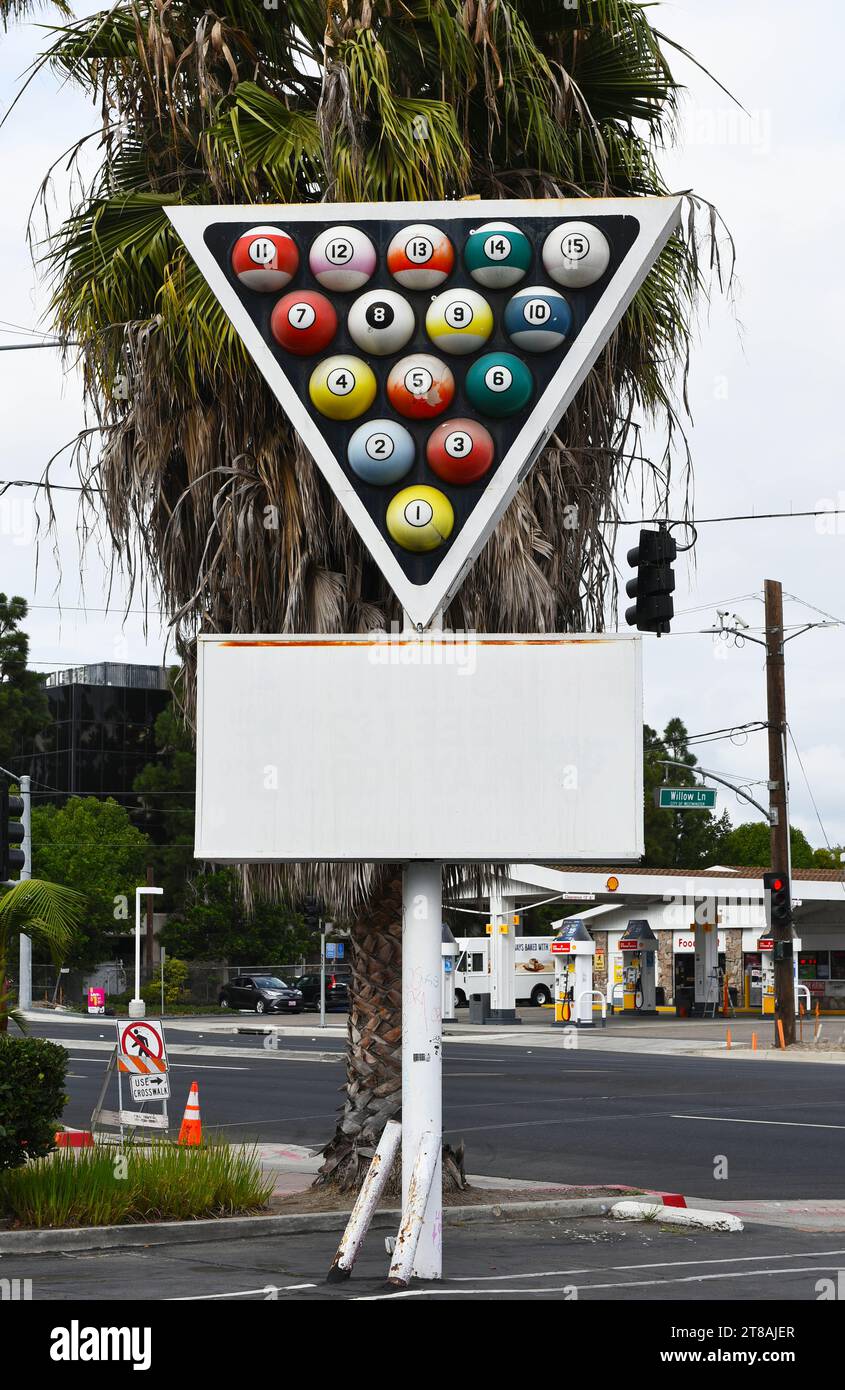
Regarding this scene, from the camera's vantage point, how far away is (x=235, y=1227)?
37.6ft

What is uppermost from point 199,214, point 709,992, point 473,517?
point 199,214

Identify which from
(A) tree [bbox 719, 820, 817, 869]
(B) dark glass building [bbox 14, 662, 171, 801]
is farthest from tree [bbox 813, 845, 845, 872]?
(B) dark glass building [bbox 14, 662, 171, 801]

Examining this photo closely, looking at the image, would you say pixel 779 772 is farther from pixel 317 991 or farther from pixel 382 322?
pixel 382 322

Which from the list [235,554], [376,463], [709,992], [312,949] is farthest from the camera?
[312,949]

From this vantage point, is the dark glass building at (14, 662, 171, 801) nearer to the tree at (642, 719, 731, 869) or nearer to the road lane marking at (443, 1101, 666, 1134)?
the tree at (642, 719, 731, 869)

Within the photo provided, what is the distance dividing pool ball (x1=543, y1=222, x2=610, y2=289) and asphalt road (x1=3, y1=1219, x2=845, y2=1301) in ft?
17.7

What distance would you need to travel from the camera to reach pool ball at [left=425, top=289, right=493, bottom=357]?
9.27m

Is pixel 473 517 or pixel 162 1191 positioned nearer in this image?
pixel 473 517

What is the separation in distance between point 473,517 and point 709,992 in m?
44.3

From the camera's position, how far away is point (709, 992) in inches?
2035
